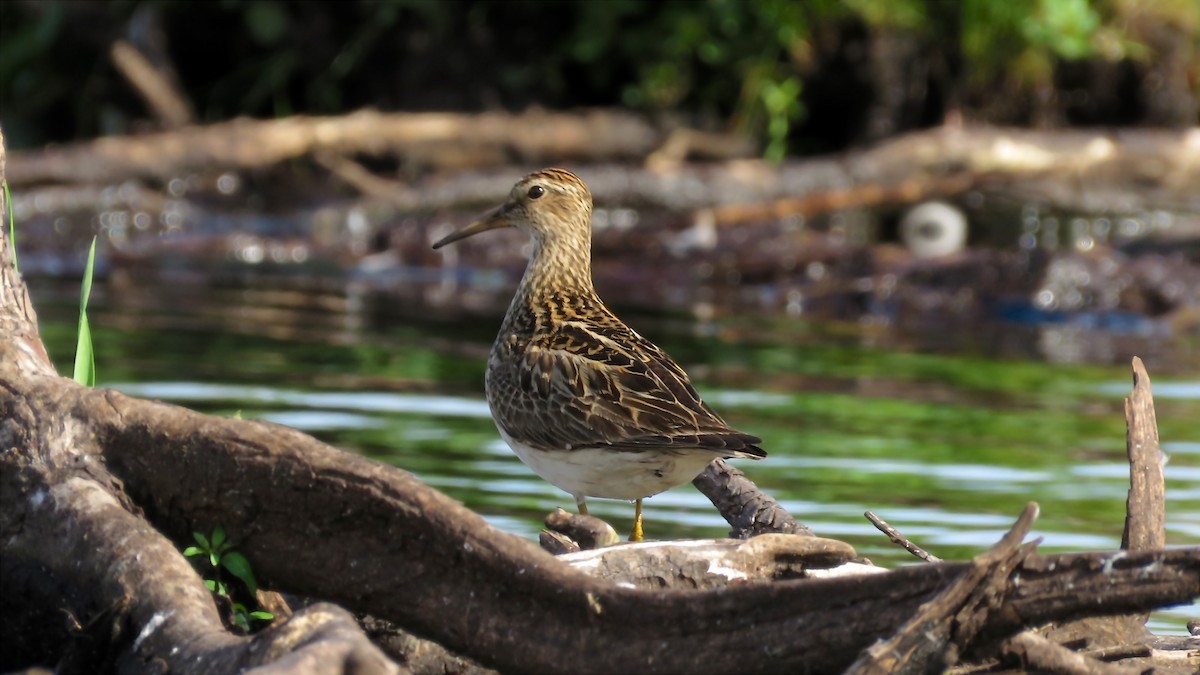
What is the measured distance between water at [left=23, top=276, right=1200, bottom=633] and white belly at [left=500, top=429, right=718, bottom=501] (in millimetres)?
1581

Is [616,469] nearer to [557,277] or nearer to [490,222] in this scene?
[557,277]

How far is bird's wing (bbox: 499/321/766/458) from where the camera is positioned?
5.85m

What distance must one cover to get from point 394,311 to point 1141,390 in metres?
11.9

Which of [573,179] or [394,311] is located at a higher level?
[573,179]

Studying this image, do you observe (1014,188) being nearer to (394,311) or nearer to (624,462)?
(394,311)

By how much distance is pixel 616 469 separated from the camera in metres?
6.10

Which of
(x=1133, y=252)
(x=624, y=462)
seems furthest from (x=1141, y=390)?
(x=1133, y=252)

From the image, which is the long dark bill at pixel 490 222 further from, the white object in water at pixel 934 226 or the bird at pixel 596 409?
the white object in water at pixel 934 226

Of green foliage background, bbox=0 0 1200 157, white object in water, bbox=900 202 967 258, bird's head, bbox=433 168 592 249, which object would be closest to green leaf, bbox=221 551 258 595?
bird's head, bbox=433 168 592 249

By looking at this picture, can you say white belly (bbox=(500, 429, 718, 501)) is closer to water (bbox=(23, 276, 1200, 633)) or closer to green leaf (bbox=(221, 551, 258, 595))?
water (bbox=(23, 276, 1200, 633))

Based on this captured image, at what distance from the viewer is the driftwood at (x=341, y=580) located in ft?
12.7

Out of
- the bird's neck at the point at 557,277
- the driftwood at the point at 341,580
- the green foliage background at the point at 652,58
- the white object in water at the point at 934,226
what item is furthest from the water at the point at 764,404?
the green foliage background at the point at 652,58

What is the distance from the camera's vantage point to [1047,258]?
16500 millimetres

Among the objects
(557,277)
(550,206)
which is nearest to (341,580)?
A: (557,277)
